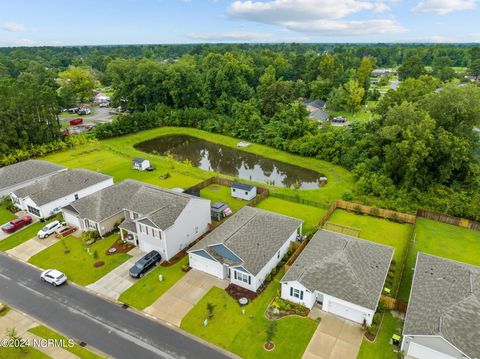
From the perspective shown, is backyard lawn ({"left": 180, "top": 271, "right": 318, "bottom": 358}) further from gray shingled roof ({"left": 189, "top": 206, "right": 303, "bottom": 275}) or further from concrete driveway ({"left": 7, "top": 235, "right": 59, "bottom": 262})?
concrete driveway ({"left": 7, "top": 235, "right": 59, "bottom": 262})

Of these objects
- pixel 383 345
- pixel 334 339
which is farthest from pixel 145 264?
pixel 383 345

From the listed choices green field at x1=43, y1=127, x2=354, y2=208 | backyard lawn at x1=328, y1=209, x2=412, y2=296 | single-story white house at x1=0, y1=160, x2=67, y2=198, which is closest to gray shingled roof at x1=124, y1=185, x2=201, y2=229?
green field at x1=43, y1=127, x2=354, y2=208

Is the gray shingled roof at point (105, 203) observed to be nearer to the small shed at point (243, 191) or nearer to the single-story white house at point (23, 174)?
the small shed at point (243, 191)

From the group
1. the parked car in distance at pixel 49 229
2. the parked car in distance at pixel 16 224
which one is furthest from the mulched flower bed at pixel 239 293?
the parked car in distance at pixel 16 224

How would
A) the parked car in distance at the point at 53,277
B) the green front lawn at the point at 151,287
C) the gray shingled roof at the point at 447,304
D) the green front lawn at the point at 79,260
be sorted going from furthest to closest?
the green front lawn at the point at 79,260, the parked car in distance at the point at 53,277, the green front lawn at the point at 151,287, the gray shingled roof at the point at 447,304

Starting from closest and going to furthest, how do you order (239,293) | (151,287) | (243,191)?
1. (239,293)
2. (151,287)
3. (243,191)

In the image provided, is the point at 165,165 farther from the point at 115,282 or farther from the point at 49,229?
the point at 115,282

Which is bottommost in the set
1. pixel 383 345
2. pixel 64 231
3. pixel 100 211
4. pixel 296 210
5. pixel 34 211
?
pixel 383 345
